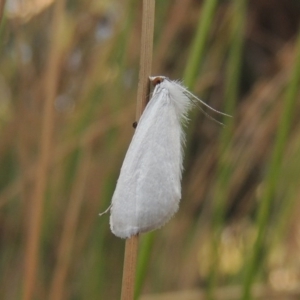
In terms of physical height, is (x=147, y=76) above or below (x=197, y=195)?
above

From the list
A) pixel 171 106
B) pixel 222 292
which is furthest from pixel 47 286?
pixel 171 106

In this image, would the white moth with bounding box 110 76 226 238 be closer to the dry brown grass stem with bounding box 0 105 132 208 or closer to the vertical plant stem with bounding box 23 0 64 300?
the vertical plant stem with bounding box 23 0 64 300

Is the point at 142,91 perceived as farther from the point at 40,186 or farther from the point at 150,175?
the point at 40,186

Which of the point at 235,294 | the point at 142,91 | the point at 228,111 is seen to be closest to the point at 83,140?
the point at 228,111

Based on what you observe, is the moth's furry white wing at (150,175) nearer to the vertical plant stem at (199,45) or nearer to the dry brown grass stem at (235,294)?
the vertical plant stem at (199,45)

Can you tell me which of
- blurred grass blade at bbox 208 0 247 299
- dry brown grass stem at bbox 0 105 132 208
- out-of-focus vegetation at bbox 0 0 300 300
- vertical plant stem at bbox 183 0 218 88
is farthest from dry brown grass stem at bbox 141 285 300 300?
vertical plant stem at bbox 183 0 218 88

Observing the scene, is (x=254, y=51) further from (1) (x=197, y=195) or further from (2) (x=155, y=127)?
(2) (x=155, y=127)
